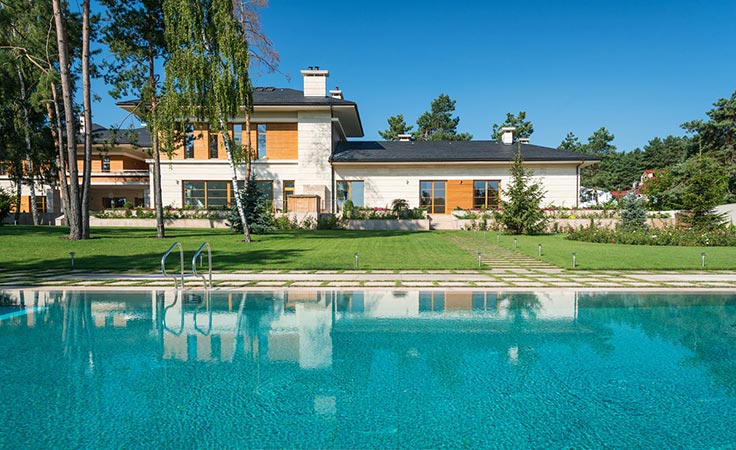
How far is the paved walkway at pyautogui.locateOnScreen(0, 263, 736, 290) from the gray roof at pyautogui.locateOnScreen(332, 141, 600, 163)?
18842 mm

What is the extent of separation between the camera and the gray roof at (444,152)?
2952 centimetres

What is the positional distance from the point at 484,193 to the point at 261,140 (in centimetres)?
1655

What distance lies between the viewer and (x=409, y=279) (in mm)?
10359

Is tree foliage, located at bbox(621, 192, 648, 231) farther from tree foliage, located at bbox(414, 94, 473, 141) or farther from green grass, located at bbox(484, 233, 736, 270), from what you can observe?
tree foliage, located at bbox(414, 94, 473, 141)

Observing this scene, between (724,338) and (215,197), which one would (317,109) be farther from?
(724,338)

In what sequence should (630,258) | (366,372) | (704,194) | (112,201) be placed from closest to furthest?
(366,372) → (630,258) → (704,194) → (112,201)

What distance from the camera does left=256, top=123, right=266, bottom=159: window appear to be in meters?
30.1

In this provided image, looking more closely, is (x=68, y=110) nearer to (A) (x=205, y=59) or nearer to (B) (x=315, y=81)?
(A) (x=205, y=59)

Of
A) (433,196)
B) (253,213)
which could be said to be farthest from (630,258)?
(253,213)

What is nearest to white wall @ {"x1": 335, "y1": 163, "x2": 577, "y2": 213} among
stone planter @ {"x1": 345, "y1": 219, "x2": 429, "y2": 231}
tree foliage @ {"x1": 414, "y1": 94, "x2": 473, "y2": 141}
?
stone planter @ {"x1": 345, "y1": 219, "x2": 429, "y2": 231}

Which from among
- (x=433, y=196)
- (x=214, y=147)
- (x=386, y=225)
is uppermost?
(x=214, y=147)

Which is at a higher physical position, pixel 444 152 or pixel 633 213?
pixel 444 152

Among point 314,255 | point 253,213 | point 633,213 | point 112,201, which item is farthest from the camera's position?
point 112,201

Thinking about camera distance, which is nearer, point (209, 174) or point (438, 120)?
point (209, 174)
